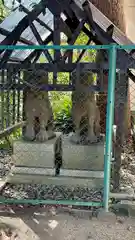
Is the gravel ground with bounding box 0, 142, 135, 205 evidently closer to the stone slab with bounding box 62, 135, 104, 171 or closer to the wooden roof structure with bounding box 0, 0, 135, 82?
the stone slab with bounding box 62, 135, 104, 171

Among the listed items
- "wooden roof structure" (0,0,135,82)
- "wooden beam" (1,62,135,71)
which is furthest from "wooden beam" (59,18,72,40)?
"wooden beam" (1,62,135,71)

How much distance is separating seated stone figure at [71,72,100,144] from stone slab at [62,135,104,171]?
0.12 metres

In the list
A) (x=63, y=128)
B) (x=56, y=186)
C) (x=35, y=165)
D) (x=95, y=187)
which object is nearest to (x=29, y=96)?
(x=35, y=165)

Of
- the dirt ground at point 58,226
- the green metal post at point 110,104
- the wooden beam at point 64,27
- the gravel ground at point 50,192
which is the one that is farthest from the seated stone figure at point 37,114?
the green metal post at point 110,104

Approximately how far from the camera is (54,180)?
4.00m

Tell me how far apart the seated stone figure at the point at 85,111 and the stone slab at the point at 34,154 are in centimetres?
42

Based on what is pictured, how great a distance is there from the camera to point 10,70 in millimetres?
3926

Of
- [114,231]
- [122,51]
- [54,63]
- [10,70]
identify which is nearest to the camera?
[114,231]

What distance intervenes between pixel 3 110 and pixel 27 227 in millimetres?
2462

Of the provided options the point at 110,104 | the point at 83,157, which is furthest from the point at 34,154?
the point at 110,104

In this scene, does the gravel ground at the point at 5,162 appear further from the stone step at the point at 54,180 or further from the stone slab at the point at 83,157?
the stone slab at the point at 83,157

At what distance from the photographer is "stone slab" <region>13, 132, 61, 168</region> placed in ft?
13.4

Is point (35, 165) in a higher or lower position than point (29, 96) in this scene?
lower

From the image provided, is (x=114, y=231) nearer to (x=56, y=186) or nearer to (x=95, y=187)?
(x=95, y=187)
